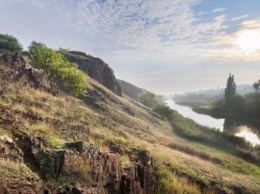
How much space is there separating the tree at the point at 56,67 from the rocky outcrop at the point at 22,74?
243 inches

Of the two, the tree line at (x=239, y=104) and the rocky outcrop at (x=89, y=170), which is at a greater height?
the tree line at (x=239, y=104)

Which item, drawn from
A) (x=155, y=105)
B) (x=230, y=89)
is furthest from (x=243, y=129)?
(x=230, y=89)

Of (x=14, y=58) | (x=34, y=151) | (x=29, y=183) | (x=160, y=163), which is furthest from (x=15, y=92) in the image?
(x=29, y=183)

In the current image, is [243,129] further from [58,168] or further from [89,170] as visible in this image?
[58,168]

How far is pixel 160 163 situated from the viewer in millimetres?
23047

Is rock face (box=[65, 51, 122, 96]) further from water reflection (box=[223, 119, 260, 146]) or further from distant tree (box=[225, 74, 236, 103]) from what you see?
distant tree (box=[225, 74, 236, 103])

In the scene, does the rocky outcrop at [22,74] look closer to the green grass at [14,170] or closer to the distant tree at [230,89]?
the green grass at [14,170]

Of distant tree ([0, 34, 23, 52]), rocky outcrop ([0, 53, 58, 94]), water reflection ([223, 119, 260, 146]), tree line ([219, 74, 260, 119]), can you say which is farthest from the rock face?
tree line ([219, 74, 260, 119])

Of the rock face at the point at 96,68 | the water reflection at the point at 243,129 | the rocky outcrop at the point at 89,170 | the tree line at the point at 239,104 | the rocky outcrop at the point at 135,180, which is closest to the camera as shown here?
the rocky outcrop at the point at 89,170

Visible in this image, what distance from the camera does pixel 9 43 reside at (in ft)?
210

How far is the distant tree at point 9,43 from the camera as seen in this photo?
63.0m

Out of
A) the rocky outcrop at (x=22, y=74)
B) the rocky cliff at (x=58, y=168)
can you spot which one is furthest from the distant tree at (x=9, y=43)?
the rocky cliff at (x=58, y=168)

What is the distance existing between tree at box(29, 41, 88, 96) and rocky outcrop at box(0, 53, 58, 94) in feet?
20.3

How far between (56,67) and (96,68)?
36.6m
